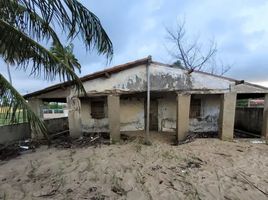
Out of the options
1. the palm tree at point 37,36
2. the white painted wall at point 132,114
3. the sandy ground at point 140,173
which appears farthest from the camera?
the white painted wall at point 132,114

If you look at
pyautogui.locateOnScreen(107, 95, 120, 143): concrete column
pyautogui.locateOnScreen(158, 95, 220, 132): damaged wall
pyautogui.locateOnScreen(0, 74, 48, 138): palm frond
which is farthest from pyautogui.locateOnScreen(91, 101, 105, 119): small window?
pyautogui.locateOnScreen(0, 74, 48, 138): palm frond

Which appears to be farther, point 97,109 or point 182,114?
point 97,109

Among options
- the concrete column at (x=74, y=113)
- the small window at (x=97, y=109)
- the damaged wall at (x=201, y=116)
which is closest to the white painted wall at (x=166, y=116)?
the damaged wall at (x=201, y=116)

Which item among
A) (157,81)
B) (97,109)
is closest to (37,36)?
(157,81)

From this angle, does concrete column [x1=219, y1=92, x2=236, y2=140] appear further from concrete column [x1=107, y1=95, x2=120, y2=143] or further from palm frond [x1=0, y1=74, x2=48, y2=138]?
Result: palm frond [x1=0, y1=74, x2=48, y2=138]

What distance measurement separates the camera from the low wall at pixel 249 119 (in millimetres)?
12951

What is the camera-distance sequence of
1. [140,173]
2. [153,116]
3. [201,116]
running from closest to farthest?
[140,173]
[201,116]
[153,116]

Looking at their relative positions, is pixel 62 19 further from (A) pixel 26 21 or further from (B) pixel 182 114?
(B) pixel 182 114

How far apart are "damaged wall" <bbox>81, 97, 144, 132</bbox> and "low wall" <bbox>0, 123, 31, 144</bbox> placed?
3093 mm

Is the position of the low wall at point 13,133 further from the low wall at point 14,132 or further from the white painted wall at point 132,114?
the white painted wall at point 132,114

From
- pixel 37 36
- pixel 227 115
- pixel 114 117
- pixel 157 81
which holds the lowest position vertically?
pixel 114 117

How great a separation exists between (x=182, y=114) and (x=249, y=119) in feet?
20.7

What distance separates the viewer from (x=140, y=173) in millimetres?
7117

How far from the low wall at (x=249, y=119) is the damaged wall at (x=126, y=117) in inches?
266
